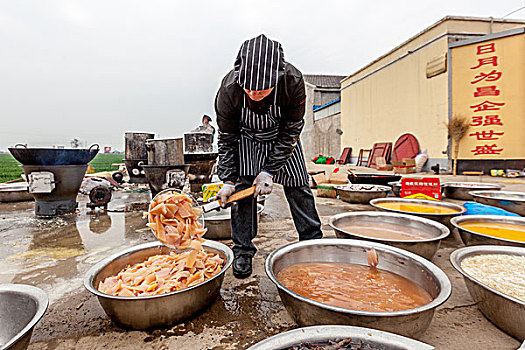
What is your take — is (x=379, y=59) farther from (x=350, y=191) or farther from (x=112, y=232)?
(x=112, y=232)

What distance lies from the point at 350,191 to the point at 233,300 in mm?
3583

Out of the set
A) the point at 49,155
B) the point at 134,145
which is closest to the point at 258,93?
the point at 49,155

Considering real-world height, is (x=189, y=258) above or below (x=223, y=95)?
below

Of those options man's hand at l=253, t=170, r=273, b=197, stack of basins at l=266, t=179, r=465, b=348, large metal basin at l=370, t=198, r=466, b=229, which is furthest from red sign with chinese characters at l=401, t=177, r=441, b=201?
man's hand at l=253, t=170, r=273, b=197

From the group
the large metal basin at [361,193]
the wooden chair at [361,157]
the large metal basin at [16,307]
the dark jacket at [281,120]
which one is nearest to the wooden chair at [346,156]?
the wooden chair at [361,157]

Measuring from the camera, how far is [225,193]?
7.22ft

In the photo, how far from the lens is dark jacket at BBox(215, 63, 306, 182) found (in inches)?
77.2

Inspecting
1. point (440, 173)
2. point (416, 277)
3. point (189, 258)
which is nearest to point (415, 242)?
point (416, 277)

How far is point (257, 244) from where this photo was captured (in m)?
2.93

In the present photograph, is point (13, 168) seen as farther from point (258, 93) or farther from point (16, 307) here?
point (258, 93)

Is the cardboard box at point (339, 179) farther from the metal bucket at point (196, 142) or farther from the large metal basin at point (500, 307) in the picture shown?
the large metal basin at point (500, 307)

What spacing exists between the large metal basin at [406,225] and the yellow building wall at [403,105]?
332 inches

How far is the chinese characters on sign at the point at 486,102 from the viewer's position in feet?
27.9

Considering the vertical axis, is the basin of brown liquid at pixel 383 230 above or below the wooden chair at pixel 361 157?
below
